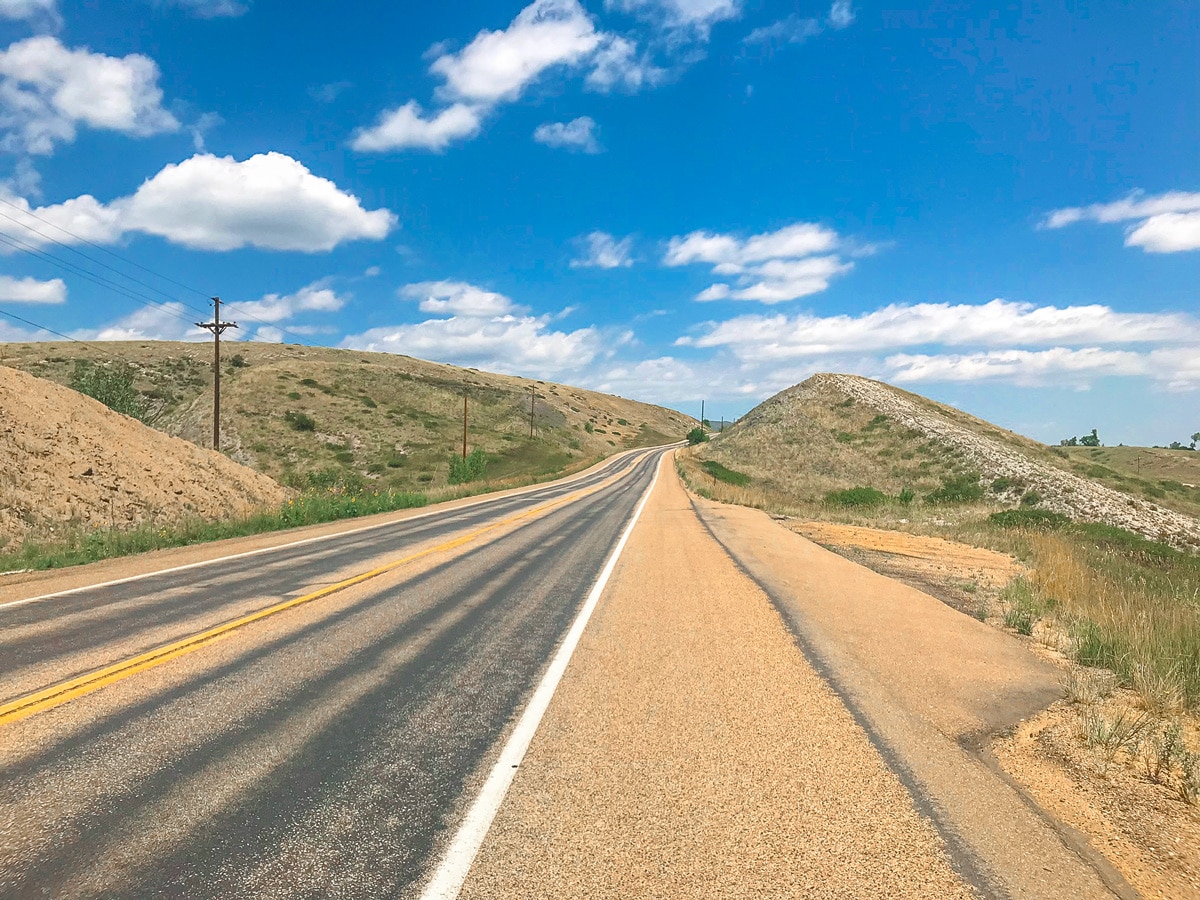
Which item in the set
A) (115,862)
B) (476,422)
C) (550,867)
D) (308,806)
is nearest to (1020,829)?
(550,867)

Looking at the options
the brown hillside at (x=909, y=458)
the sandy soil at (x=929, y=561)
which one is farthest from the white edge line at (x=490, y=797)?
the brown hillside at (x=909, y=458)

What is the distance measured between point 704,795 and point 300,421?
74.7 meters

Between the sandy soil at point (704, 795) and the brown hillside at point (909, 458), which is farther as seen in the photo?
the brown hillside at point (909, 458)

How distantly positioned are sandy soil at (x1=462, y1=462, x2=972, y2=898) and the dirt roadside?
0.23m

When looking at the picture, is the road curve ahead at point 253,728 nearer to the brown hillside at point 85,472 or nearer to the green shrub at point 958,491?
the brown hillside at point 85,472

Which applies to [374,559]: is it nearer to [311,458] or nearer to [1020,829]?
[1020,829]

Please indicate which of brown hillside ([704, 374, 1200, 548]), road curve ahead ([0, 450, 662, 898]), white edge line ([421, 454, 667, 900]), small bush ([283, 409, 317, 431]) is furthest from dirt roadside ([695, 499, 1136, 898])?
small bush ([283, 409, 317, 431])

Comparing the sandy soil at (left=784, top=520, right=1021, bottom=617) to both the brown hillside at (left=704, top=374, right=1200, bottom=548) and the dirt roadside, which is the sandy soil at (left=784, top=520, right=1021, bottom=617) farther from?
the brown hillside at (left=704, top=374, right=1200, bottom=548)

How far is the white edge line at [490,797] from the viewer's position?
2.80m

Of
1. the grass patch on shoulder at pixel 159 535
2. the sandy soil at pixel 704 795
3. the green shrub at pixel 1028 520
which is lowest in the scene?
the green shrub at pixel 1028 520

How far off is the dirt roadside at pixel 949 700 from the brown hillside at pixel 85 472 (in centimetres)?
1609

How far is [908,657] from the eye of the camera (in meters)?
6.50

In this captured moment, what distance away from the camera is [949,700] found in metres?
5.35

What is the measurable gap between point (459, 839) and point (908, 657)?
5.23 metres
